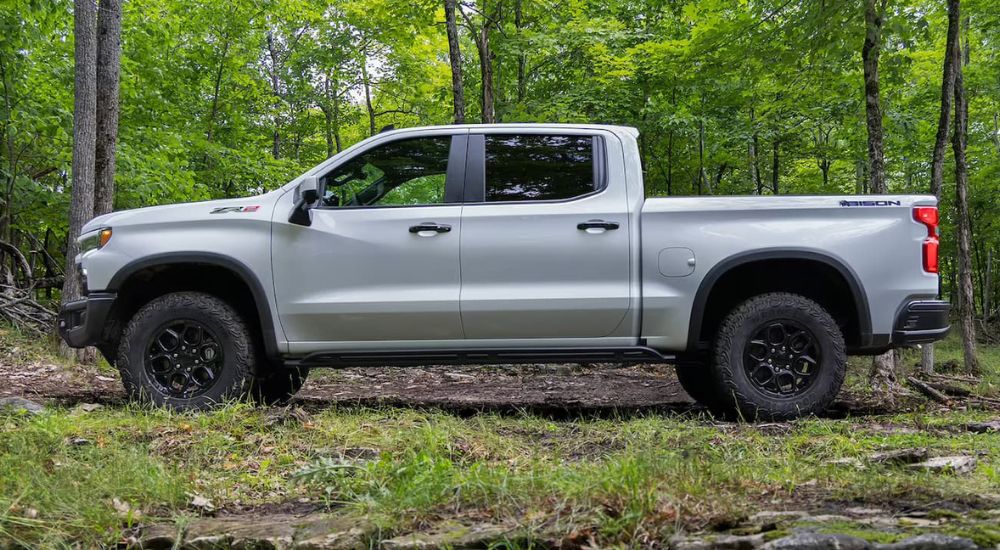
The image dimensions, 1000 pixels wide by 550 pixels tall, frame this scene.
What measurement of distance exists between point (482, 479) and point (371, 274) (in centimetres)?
228

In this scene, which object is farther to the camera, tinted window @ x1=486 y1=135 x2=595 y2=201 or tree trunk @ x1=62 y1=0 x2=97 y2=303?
tree trunk @ x1=62 y1=0 x2=97 y2=303

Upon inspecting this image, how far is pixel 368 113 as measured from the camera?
22406mm

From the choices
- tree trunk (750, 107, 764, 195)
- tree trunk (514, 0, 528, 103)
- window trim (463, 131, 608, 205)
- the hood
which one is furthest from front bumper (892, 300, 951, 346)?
tree trunk (750, 107, 764, 195)

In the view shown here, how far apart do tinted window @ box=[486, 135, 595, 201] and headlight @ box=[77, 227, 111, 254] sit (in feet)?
8.50

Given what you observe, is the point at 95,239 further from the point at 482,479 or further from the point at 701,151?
the point at 701,151

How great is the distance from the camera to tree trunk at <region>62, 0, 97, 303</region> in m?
7.10

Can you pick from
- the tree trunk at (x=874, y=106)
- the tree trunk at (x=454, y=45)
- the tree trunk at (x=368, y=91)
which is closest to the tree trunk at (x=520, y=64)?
the tree trunk at (x=454, y=45)

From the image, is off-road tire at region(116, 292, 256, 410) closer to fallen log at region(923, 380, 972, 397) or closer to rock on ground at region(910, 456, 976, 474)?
rock on ground at region(910, 456, 976, 474)

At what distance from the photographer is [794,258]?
14.3 feet

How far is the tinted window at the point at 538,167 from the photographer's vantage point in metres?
4.62

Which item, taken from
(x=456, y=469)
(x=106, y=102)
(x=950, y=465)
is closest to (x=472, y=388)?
(x=456, y=469)

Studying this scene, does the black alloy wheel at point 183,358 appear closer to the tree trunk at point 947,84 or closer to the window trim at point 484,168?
the window trim at point 484,168

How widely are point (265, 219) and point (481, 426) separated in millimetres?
2048

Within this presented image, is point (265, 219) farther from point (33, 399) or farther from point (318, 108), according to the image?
point (318, 108)
